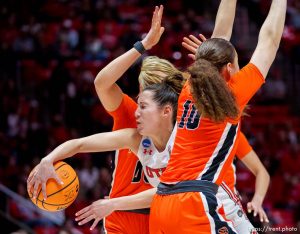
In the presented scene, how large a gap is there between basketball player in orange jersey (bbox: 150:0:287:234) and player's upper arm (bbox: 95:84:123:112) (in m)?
0.88

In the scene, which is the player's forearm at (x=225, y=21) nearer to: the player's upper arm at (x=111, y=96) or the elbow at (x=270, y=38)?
the elbow at (x=270, y=38)

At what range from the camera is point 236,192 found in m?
4.91

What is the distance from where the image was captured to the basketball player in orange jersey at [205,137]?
3.63m

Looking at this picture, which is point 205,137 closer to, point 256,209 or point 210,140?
point 210,140

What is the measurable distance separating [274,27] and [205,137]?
801 millimetres

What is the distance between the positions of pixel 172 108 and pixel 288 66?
9307 millimetres

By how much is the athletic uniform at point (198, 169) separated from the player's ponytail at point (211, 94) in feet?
0.23

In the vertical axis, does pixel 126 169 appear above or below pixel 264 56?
below

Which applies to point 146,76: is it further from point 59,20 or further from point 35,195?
point 59,20

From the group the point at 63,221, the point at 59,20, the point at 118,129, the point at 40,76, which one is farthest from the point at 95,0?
the point at 118,129

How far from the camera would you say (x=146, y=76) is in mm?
4598

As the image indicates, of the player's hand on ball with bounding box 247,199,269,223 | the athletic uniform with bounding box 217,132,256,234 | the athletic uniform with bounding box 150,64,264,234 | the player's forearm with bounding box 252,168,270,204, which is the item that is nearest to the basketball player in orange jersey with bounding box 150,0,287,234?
the athletic uniform with bounding box 150,64,264,234

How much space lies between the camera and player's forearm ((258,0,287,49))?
12.8 feet

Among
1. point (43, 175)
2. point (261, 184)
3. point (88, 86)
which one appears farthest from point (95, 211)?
point (88, 86)
